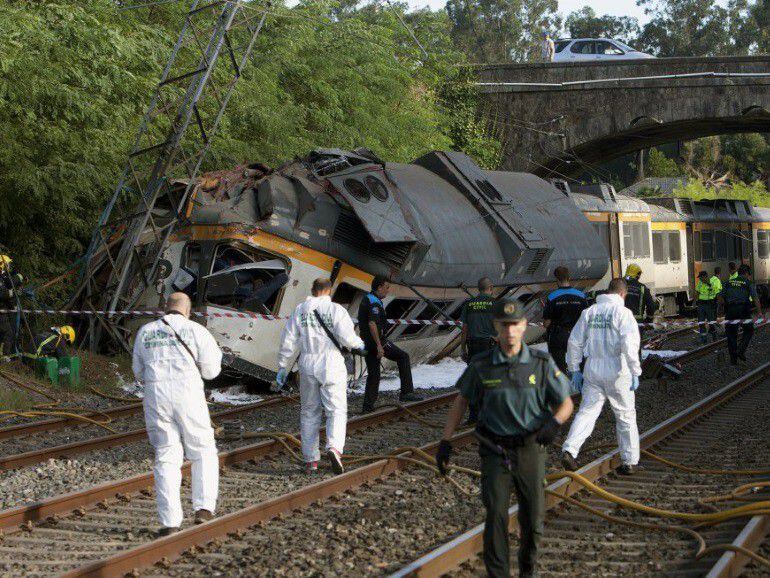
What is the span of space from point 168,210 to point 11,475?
324 inches

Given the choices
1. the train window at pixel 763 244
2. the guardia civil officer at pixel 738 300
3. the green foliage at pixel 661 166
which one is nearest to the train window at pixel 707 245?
the train window at pixel 763 244

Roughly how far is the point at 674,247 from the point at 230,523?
26.0 m

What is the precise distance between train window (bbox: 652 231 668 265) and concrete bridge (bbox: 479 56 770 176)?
9452 millimetres

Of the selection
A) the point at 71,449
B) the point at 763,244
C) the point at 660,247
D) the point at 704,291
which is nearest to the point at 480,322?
the point at 71,449

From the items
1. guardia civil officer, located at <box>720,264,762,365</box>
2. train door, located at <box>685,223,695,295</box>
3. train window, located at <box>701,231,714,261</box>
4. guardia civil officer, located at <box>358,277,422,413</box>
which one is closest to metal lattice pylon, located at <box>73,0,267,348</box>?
guardia civil officer, located at <box>358,277,422,413</box>

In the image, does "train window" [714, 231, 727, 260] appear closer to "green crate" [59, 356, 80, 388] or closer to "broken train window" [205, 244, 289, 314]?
"broken train window" [205, 244, 289, 314]

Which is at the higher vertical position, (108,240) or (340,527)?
(108,240)

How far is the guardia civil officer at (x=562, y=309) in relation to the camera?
12.9m

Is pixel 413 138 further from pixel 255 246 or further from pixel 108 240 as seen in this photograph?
pixel 255 246

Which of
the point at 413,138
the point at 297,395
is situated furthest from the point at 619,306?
the point at 413,138

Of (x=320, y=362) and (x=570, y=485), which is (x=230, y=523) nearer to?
(x=320, y=362)

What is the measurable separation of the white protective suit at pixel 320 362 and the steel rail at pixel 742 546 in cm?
396

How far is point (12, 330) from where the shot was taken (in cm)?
1762

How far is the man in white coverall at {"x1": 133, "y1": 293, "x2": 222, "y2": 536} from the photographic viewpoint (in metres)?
7.97
